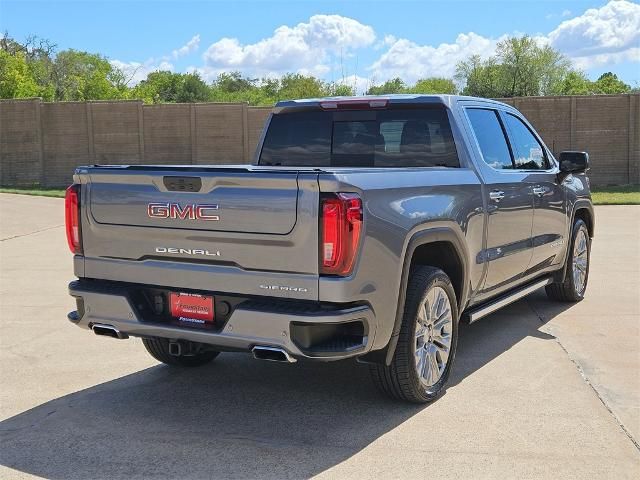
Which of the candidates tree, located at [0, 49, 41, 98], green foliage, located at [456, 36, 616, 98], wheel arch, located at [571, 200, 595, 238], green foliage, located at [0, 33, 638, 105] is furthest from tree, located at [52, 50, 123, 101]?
wheel arch, located at [571, 200, 595, 238]

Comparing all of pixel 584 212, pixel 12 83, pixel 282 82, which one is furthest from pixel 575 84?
pixel 584 212

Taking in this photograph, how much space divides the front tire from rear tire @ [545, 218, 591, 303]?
9.57ft

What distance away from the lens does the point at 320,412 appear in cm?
467

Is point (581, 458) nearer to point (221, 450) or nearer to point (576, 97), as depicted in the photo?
point (221, 450)

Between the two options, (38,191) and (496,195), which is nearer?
(496,195)

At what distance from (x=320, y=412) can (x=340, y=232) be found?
1.35m

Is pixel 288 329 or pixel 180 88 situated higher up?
pixel 180 88

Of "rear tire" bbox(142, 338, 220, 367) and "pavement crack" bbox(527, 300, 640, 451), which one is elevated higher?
"rear tire" bbox(142, 338, 220, 367)

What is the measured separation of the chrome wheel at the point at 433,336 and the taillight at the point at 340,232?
858 millimetres

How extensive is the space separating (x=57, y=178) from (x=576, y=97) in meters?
15.6

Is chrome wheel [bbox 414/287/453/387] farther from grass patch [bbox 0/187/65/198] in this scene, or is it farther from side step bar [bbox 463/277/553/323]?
grass patch [bbox 0/187/65/198]

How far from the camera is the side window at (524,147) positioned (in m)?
6.39

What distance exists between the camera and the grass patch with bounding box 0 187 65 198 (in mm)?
21047

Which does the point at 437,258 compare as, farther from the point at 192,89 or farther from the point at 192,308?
the point at 192,89
